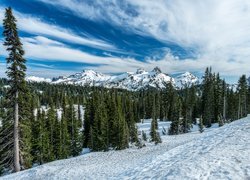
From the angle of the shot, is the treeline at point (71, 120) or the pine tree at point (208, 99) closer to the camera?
the treeline at point (71, 120)

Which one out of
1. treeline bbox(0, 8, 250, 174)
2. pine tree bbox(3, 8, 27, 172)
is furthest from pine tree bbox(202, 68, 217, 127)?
pine tree bbox(3, 8, 27, 172)

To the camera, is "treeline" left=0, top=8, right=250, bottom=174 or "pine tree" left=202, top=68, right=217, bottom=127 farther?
"pine tree" left=202, top=68, right=217, bottom=127

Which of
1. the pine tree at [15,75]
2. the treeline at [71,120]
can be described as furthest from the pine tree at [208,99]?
the pine tree at [15,75]

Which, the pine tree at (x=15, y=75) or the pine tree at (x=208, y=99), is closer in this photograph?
the pine tree at (x=15, y=75)

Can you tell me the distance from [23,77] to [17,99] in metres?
2.30

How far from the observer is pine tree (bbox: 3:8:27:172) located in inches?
915

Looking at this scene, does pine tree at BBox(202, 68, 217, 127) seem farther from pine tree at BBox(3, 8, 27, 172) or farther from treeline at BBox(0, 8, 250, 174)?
pine tree at BBox(3, 8, 27, 172)

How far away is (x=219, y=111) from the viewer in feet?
224

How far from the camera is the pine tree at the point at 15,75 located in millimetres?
23250

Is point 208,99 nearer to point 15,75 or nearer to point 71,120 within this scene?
point 71,120

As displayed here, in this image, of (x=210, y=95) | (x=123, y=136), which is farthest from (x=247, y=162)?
(x=210, y=95)

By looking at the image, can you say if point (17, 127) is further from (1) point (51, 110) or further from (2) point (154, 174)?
(1) point (51, 110)

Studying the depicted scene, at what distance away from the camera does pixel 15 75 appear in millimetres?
23938

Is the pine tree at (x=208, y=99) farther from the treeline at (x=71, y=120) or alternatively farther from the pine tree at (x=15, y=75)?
the pine tree at (x=15, y=75)
